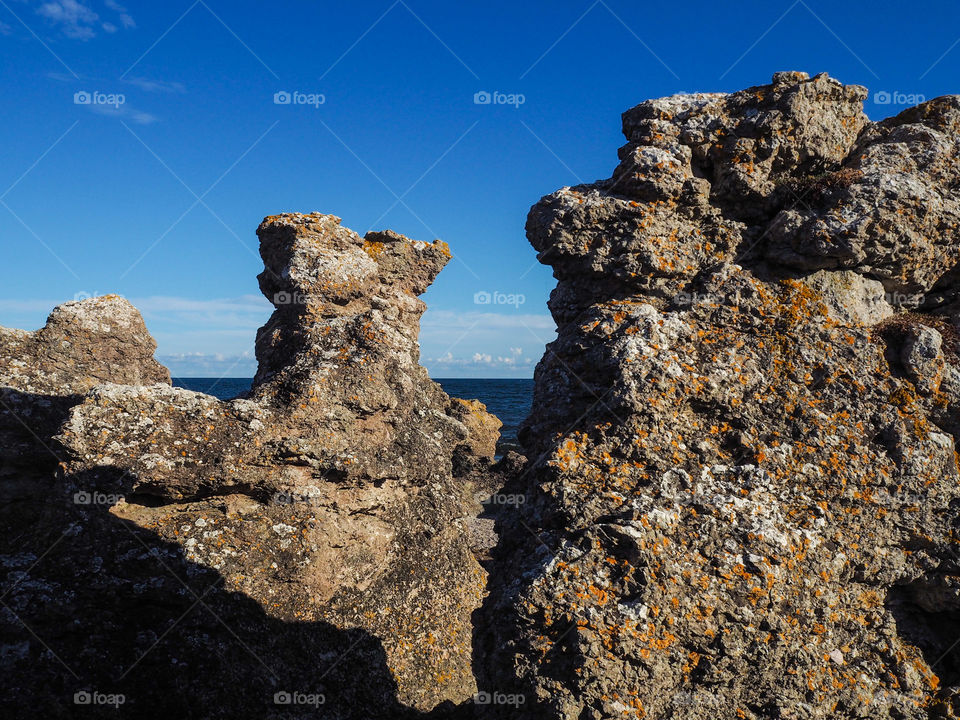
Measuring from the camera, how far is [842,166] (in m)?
7.77

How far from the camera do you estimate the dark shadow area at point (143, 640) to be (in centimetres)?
805

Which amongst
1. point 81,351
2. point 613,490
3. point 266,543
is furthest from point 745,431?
point 81,351

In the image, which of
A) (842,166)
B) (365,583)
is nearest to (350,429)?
(365,583)

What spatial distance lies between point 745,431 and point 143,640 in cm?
813

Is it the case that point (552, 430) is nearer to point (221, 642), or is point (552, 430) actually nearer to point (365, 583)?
point (365, 583)

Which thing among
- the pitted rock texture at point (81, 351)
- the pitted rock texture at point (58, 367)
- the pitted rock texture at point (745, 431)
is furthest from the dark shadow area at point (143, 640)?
the pitted rock texture at point (745, 431)
